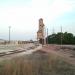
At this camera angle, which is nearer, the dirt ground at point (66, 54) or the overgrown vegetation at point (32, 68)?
the overgrown vegetation at point (32, 68)

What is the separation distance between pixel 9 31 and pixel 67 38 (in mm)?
Result: 34524

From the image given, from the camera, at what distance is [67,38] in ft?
449

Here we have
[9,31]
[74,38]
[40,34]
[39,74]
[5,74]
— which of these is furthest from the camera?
[74,38]

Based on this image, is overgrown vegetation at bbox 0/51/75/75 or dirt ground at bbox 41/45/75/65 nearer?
overgrown vegetation at bbox 0/51/75/75

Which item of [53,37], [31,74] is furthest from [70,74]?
[53,37]

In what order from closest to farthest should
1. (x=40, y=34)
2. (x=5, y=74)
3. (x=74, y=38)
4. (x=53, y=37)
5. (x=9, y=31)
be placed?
(x=5, y=74) → (x=40, y=34) → (x=9, y=31) → (x=74, y=38) → (x=53, y=37)

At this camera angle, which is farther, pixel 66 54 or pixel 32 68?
pixel 66 54

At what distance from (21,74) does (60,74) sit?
9.86 ft

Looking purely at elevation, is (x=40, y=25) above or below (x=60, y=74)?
above

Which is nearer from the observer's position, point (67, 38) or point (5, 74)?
point (5, 74)

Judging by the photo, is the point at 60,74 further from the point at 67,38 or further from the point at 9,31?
the point at 67,38

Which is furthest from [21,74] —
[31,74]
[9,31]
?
[9,31]

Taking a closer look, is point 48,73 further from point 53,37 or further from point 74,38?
point 53,37

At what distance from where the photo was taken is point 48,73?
1513 cm
